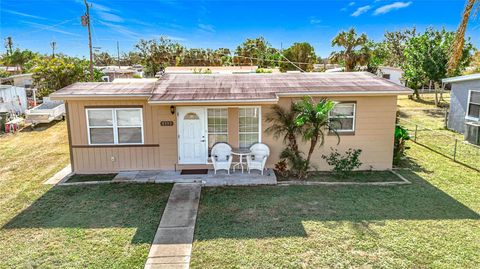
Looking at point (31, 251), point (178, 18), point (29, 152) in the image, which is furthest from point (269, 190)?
point (178, 18)

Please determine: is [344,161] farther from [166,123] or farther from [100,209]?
[100,209]

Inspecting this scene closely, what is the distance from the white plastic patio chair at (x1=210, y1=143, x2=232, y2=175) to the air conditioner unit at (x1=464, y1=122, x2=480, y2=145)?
1084 cm

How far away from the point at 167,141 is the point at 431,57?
2038cm

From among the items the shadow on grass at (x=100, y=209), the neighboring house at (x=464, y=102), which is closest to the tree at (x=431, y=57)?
the neighboring house at (x=464, y=102)

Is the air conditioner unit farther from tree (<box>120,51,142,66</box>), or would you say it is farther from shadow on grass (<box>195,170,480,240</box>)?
tree (<box>120,51,142,66</box>)

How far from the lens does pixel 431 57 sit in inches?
905

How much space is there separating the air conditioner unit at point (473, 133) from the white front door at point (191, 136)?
11.5 m

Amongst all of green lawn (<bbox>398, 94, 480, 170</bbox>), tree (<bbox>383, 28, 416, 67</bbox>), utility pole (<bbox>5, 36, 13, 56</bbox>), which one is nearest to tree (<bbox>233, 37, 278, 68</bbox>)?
tree (<bbox>383, 28, 416, 67</bbox>)

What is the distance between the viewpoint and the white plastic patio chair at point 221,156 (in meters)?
10.5

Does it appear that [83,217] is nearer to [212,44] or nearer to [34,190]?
[34,190]

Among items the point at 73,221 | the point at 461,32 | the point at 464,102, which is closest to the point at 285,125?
the point at 461,32

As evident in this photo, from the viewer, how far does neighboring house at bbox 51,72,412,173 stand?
1046cm

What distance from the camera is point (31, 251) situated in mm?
6246

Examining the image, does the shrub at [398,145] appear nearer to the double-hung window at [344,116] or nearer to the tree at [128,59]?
the double-hung window at [344,116]
